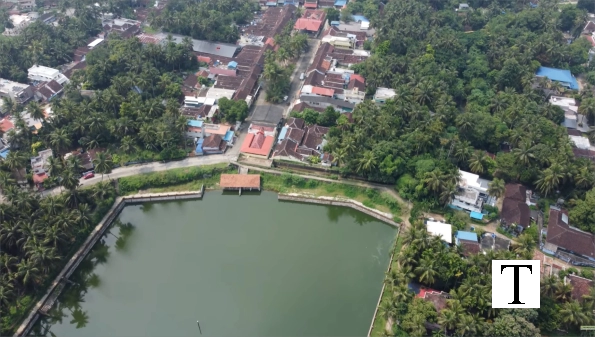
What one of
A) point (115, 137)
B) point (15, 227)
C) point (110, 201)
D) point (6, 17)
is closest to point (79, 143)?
point (115, 137)

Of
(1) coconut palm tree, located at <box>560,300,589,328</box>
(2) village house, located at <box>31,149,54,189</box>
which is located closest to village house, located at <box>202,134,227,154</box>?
(2) village house, located at <box>31,149,54,189</box>

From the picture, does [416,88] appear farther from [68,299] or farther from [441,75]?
[68,299]

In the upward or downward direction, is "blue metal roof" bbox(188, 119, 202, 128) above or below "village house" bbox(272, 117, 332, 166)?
above

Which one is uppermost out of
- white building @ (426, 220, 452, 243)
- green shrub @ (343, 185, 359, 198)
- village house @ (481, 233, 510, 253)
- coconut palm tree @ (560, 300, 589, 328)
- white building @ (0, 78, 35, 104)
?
white building @ (0, 78, 35, 104)

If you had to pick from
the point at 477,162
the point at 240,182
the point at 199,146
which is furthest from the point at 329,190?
the point at 199,146

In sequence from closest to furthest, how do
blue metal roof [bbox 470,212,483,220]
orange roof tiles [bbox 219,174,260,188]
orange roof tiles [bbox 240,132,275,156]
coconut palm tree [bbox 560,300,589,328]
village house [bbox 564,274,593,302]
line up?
coconut palm tree [bbox 560,300,589,328]
village house [bbox 564,274,593,302]
blue metal roof [bbox 470,212,483,220]
orange roof tiles [bbox 219,174,260,188]
orange roof tiles [bbox 240,132,275,156]

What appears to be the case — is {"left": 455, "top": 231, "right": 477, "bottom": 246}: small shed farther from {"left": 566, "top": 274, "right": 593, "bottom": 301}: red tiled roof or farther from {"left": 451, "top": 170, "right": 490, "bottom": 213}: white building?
{"left": 566, "top": 274, "right": 593, "bottom": 301}: red tiled roof

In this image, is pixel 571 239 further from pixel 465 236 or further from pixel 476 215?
pixel 465 236
